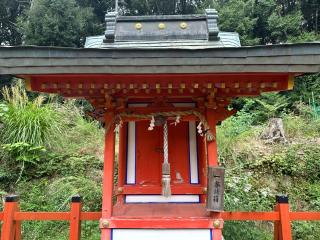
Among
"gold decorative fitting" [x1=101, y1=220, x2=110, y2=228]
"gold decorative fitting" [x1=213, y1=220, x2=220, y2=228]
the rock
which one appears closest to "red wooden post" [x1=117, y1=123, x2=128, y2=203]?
"gold decorative fitting" [x1=101, y1=220, x2=110, y2=228]

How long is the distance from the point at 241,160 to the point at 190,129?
3847 millimetres

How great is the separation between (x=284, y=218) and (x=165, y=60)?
2250mm

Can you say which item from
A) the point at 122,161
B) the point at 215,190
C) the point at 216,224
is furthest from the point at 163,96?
the point at 216,224

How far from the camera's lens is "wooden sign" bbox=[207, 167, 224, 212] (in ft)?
10.3

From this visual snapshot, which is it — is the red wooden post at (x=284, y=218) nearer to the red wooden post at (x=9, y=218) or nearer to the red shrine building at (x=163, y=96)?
the red shrine building at (x=163, y=96)

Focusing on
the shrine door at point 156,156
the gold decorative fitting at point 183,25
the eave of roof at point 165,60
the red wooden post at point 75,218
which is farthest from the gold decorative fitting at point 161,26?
the red wooden post at point 75,218

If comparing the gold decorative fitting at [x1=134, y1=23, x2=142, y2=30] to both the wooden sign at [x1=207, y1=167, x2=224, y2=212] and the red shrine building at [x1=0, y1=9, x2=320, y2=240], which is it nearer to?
the red shrine building at [x1=0, y1=9, x2=320, y2=240]

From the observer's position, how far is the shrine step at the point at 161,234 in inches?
126

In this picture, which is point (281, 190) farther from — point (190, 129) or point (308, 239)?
point (190, 129)

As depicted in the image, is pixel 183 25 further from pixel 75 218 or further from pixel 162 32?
pixel 75 218

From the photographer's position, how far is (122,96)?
3367 mm

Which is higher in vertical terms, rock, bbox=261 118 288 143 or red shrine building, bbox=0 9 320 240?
rock, bbox=261 118 288 143

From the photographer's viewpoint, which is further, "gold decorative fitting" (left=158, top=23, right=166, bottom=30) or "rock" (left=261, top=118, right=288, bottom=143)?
"rock" (left=261, top=118, right=288, bottom=143)

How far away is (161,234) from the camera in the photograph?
3.21 meters
